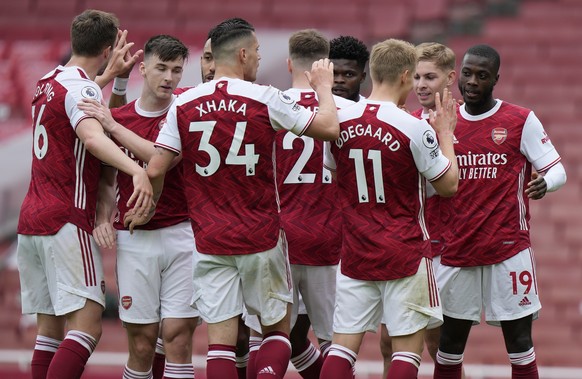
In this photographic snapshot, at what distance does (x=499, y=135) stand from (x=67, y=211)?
304 centimetres

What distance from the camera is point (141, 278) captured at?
770 centimetres

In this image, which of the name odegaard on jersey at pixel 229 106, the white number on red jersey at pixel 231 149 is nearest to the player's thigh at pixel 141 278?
the white number on red jersey at pixel 231 149

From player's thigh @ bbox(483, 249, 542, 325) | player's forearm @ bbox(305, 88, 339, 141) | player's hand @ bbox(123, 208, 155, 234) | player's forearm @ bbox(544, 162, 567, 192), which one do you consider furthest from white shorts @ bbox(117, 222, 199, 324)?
player's forearm @ bbox(544, 162, 567, 192)

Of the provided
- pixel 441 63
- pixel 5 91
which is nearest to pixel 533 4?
pixel 5 91

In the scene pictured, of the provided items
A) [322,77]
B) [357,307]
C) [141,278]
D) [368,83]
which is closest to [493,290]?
[357,307]

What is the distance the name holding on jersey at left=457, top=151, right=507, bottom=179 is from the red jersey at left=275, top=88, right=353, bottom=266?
93cm

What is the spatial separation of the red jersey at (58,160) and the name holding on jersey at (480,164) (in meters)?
2.58

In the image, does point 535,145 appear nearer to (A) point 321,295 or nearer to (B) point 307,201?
(B) point 307,201

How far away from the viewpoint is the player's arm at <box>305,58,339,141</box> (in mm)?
6988

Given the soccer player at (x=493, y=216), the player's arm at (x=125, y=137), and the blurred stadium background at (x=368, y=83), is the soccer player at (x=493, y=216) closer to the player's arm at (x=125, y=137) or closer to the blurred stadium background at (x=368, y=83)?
the player's arm at (x=125, y=137)

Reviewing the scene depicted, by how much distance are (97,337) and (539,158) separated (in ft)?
10.8

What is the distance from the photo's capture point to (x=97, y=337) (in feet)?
24.9

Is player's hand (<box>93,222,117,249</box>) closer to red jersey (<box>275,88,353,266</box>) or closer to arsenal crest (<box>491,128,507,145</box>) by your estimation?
red jersey (<box>275,88,353,266</box>)

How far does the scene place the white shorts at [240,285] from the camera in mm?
7145
